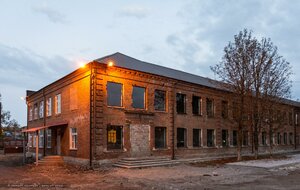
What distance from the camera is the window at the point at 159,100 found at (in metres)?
26.9

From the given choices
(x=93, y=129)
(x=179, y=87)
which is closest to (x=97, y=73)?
(x=93, y=129)

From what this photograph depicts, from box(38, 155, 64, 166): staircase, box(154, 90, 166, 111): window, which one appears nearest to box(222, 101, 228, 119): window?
box(154, 90, 166, 111): window

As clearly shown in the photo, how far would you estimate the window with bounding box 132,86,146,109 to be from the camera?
2527 cm

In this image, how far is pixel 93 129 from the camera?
73.8ft

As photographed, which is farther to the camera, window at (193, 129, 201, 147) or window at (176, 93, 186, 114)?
window at (193, 129, 201, 147)

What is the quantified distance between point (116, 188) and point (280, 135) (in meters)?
Answer: 37.0

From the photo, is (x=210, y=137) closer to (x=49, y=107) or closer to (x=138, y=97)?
(x=138, y=97)

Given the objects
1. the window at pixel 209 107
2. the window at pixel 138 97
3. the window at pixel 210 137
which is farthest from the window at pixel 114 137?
the window at pixel 209 107

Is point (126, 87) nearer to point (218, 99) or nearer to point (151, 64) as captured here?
point (151, 64)

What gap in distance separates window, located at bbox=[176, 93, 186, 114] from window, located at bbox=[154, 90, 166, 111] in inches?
63.6

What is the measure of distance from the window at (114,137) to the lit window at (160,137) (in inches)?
138

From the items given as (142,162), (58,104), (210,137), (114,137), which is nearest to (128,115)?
(114,137)

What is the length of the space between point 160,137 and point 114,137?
4.68m

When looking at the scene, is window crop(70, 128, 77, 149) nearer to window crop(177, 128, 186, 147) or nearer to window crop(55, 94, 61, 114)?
window crop(55, 94, 61, 114)
